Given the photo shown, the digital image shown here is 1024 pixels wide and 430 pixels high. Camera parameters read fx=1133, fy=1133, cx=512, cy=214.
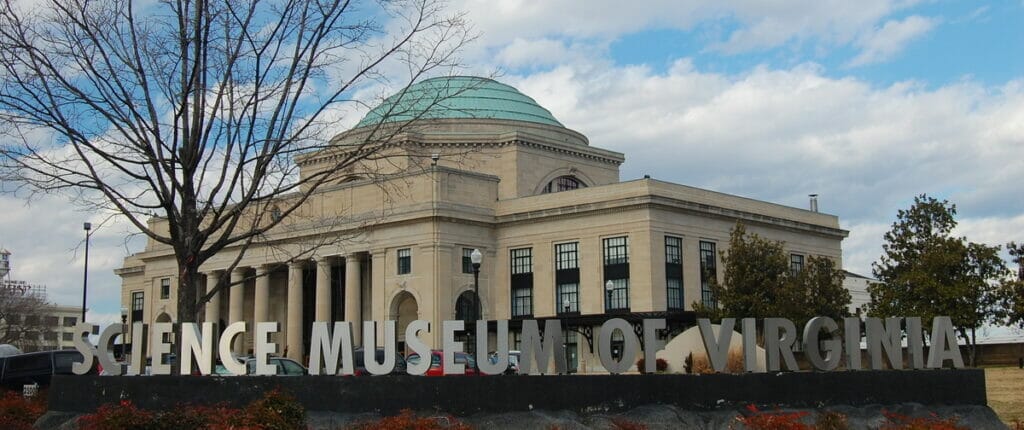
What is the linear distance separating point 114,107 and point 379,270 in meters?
45.1

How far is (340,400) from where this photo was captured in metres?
21.2

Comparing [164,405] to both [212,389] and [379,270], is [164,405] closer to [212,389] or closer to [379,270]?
[212,389]

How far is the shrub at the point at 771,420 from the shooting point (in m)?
19.6

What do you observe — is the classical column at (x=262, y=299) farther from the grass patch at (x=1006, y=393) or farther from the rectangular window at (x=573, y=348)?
the grass patch at (x=1006, y=393)

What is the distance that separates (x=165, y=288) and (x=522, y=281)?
102 feet

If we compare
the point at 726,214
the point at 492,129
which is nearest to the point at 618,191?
the point at 726,214

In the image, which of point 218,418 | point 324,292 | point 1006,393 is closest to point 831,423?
point 218,418

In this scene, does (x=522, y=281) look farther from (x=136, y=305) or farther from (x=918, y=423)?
(x=918, y=423)

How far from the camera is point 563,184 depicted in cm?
7744

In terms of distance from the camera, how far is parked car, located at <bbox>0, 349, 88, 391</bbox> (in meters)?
39.1

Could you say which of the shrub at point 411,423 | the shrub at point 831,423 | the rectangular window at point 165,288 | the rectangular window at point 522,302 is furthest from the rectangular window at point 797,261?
the shrub at point 411,423

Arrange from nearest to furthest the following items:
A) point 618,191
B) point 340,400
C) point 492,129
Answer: point 340,400 → point 618,191 → point 492,129

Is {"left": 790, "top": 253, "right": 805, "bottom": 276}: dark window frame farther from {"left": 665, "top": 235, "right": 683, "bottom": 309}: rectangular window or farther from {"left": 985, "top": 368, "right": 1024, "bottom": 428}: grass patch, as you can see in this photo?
{"left": 985, "top": 368, "right": 1024, "bottom": 428}: grass patch

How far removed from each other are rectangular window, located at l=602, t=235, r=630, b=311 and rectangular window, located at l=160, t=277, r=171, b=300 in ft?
119
